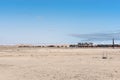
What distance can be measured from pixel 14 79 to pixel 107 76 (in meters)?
5.98

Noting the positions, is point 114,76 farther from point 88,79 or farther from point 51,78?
point 51,78

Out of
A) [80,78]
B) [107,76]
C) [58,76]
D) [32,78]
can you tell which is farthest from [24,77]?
[107,76]

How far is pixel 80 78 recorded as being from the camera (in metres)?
19.8

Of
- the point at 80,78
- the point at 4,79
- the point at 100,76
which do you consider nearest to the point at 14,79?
the point at 4,79

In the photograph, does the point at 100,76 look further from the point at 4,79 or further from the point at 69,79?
the point at 4,79

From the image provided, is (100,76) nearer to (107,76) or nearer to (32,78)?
(107,76)

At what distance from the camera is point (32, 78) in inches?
796

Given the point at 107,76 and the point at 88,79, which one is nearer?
the point at 88,79

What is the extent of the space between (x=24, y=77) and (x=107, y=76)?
17.7 ft

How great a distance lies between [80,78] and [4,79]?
4.75 meters

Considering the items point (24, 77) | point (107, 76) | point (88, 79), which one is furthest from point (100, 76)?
point (24, 77)

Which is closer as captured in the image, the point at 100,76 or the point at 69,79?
the point at 69,79

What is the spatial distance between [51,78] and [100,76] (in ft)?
10.7

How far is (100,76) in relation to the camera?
2077 cm
